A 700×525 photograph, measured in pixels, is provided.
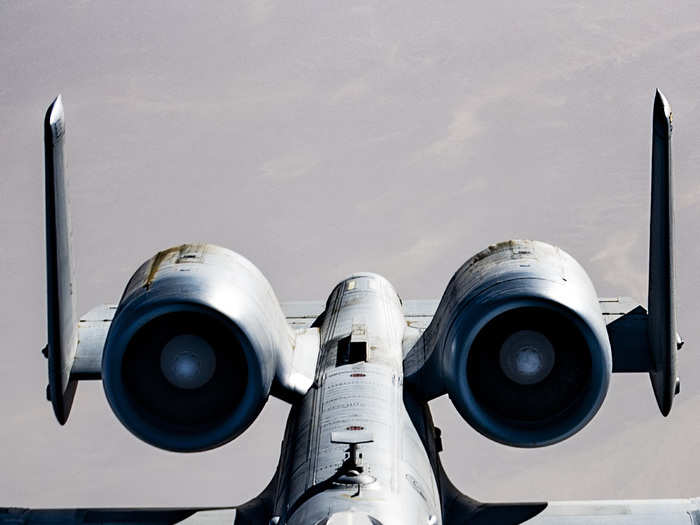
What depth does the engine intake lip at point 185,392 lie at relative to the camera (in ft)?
47.5

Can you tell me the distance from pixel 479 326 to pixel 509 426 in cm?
127

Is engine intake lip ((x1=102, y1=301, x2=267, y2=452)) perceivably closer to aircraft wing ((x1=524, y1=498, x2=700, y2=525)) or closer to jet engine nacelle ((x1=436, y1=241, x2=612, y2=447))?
jet engine nacelle ((x1=436, y1=241, x2=612, y2=447))

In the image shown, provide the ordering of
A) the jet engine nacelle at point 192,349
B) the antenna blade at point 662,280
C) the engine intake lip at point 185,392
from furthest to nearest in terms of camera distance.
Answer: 1. the antenna blade at point 662,280
2. the engine intake lip at point 185,392
3. the jet engine nacelle at point 192,349

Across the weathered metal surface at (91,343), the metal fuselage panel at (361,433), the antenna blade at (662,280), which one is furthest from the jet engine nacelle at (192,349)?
the antenna blade at (662,280)

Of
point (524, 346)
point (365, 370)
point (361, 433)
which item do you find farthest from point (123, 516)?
point (524, 346)

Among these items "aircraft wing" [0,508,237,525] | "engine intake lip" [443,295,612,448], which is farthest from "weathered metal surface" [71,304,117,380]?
"engine intake lip" [443,295,612,448]

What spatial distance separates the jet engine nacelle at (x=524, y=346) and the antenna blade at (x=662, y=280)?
4.02 feet

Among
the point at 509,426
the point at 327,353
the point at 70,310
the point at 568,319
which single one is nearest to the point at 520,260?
the point at 568,319

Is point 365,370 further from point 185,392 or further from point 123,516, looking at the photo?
point 123,516

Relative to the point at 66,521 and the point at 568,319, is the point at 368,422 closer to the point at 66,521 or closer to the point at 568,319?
the point at 568,319

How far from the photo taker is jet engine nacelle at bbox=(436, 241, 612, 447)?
1416 centimetres

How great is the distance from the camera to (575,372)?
14.9 meters

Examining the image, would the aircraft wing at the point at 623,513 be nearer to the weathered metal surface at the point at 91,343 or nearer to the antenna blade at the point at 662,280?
the antenna blade at the point at 662,280

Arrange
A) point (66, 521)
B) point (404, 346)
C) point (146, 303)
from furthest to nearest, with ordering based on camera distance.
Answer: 1. point (404, 346)
2. point (66, 521)
3. point (146, 303)
